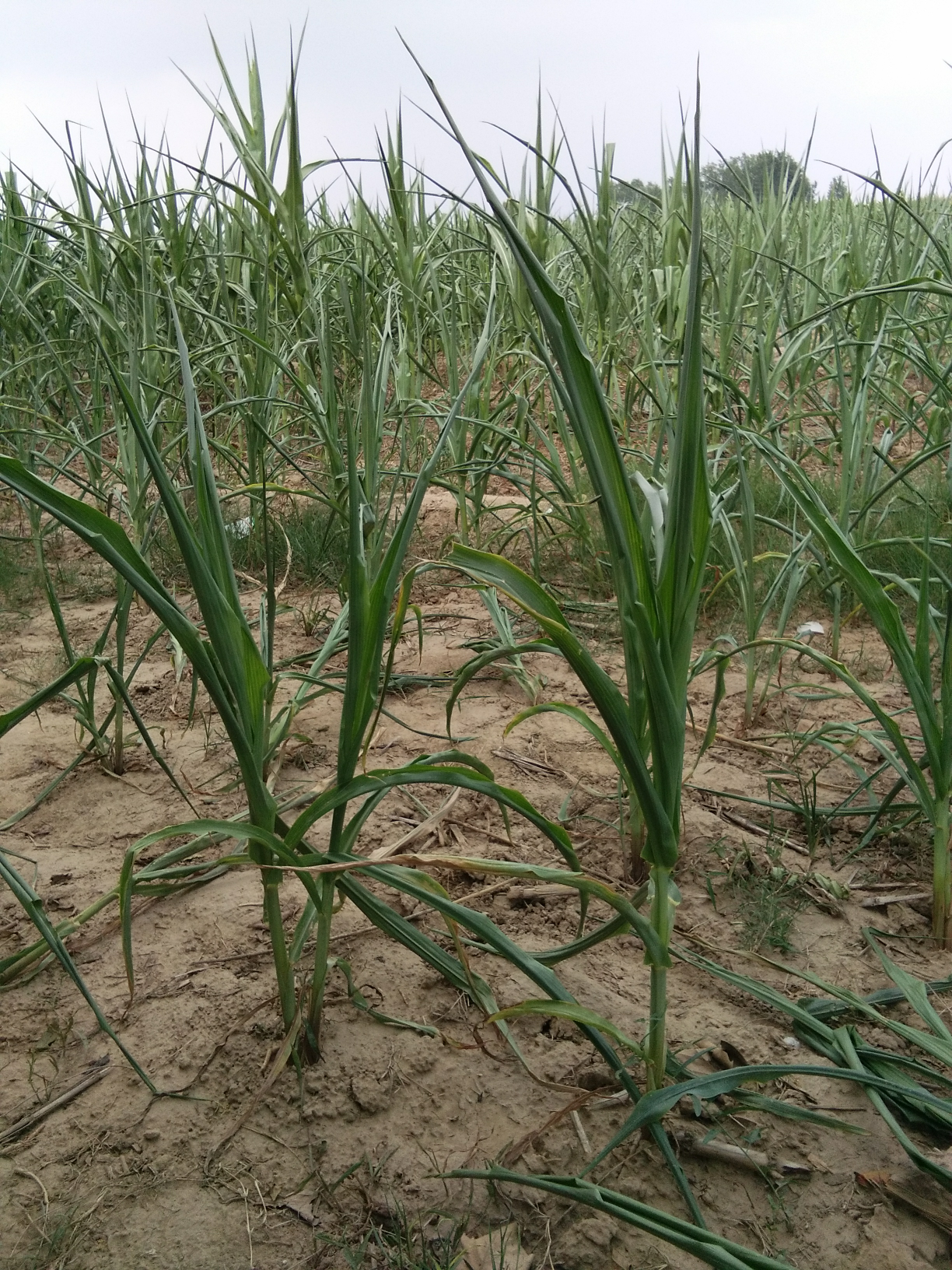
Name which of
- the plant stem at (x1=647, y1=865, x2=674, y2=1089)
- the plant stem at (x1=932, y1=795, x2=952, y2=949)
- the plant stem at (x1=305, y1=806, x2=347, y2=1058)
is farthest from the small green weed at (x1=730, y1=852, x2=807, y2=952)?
the plant stem at (x1=305, y1=806, x2=347, y2=1058)

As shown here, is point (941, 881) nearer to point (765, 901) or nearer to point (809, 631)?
point (765, 901)

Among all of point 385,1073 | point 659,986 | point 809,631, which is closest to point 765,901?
point 659,986

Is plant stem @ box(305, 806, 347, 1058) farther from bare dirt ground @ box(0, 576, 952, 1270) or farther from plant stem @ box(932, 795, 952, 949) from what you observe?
plant stem @ box(932, 795, 952, 949)

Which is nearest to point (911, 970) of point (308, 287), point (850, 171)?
point (850, 171)

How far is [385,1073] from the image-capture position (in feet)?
3.11

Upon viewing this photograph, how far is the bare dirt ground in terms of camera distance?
0.80 meters

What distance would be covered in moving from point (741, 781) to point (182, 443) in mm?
1748

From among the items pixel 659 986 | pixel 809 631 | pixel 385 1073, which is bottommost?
pixel 385 1073

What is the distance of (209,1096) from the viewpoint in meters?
0.93

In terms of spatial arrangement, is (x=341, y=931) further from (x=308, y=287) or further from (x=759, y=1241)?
(x=308, y=287)

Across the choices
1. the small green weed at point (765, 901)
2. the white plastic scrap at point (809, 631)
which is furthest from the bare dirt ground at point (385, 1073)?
the white plastic scrap at point (809, 631)

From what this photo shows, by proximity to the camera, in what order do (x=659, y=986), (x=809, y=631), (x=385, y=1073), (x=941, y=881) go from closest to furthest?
(x=659, y=986) < (x=385, y=1073) < (x=941, y=881) < (x=809, y=631)

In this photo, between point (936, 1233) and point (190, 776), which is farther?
point (190, 776)

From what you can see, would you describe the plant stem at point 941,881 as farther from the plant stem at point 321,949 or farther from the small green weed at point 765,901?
the plant stem at point 321,949
